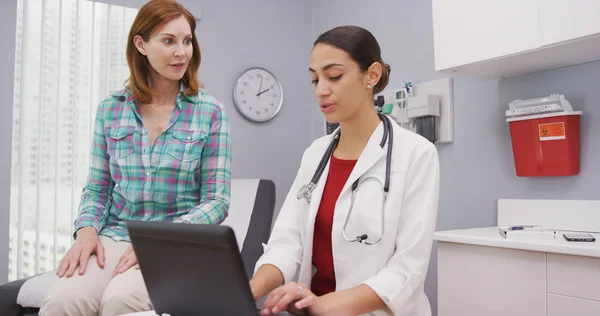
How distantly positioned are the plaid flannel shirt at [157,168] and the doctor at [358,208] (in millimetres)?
310

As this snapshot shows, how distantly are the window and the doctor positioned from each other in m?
1.76

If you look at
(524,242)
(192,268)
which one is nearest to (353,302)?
(192,268)

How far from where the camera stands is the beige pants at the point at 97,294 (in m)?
1.23

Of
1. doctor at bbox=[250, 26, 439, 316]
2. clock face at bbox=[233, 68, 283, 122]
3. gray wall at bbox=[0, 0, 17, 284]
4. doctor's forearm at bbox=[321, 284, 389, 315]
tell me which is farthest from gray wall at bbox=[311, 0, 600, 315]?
gray wall at bbox=[0, 0, 17, 284]

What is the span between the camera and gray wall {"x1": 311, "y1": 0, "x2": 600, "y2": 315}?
197 centimetres

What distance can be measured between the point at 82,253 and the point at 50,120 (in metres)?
1.50

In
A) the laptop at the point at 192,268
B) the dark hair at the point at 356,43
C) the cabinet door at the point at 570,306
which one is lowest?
the cabinet door at the point at 570,306

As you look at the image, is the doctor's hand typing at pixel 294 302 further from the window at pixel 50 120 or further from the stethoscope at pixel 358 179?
the window at pixel 50 120

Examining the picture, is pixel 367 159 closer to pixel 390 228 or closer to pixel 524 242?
pixel 390 228

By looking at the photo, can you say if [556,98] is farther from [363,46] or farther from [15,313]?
[15,313]

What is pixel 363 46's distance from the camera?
1192 mm

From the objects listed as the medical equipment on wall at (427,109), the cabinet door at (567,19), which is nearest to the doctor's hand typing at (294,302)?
the cabinet door at (567,19)

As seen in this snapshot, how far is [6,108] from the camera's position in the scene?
2.51 meters

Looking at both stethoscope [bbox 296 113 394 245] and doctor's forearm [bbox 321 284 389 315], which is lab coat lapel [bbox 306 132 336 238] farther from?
doctor's forearm [bbox 321 284 389 315]
